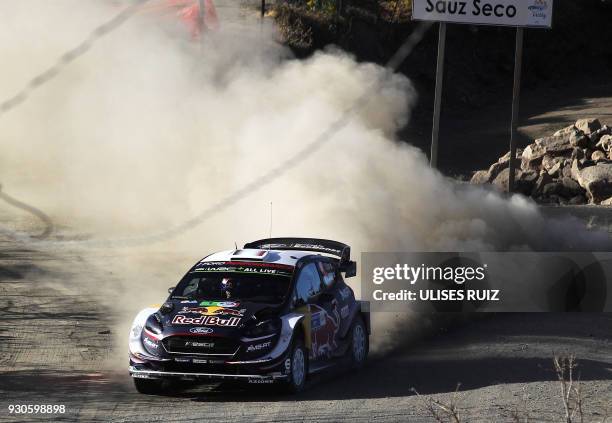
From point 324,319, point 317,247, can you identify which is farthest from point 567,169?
point 324,319

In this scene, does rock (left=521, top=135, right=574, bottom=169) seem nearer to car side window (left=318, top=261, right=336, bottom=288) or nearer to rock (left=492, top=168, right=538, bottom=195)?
rock (left=492, top=168, right=538, bottom=195)

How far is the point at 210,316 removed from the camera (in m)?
10.7

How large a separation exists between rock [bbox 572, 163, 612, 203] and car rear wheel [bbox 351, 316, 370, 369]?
52.5ft

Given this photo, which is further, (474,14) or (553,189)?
(553,189)

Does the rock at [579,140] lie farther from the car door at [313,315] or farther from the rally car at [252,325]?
the car door at [313,315]

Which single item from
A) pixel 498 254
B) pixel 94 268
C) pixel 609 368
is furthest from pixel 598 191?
pixel 609 368

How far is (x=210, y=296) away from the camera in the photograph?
11.3 meters

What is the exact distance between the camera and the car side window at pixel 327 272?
40.3ft

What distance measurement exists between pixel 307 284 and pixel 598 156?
20098mm

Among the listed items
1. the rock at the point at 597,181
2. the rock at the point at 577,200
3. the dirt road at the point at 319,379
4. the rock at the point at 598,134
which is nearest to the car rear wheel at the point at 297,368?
the dirt road at the point at 319,379

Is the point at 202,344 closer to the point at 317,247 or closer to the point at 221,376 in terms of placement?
the point at 221,376

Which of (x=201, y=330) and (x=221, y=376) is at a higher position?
(x=201, y=330)

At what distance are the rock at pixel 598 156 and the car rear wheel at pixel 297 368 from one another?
812 inches

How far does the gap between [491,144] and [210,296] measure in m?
29.9
